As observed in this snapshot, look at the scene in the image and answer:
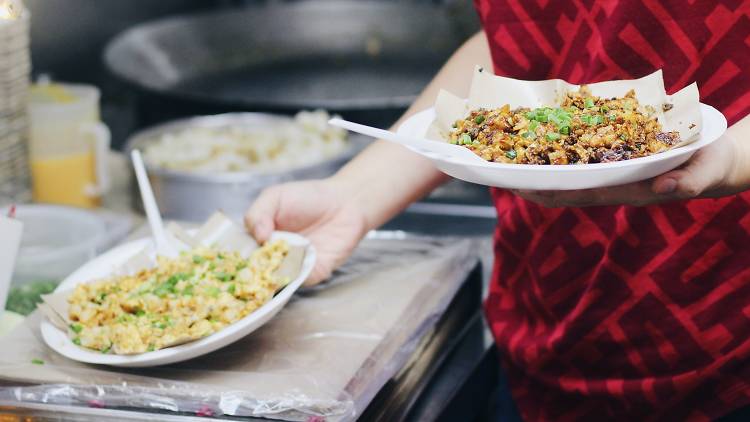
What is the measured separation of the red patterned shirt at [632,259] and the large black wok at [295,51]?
3.94ft

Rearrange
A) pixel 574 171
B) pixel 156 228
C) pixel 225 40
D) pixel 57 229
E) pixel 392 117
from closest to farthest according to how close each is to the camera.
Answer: pixel 574 171
pixel 156 228
pixel 57 229
pixel 392 117
pixel 225 40

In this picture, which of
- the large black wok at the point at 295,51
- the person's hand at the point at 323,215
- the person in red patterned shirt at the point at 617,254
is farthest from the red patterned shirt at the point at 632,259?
the large black wok at the point at 295,51

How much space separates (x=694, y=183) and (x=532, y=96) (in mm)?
311

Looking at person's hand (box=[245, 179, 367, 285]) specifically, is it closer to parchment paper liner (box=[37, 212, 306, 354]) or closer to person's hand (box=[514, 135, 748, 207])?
parchment paper liner (box=[37, 212, 306, 354])

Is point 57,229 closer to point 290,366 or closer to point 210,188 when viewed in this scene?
point 210,188

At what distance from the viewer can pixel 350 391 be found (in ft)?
4.58

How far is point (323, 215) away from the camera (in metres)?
1.74

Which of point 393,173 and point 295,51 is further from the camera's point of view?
point 295,51

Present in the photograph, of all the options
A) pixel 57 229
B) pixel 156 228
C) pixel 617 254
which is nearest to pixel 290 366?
pixel 156 228

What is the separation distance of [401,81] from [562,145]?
80.7 inches

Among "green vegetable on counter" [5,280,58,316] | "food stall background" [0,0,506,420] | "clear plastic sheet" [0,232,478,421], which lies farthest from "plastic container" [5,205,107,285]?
"food stall background" [0,0,506,420]

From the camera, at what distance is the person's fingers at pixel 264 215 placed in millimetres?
1671

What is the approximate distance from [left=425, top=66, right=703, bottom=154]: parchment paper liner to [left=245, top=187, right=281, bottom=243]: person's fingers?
1.49 feet

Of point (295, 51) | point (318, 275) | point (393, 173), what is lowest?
point (295, 51)
